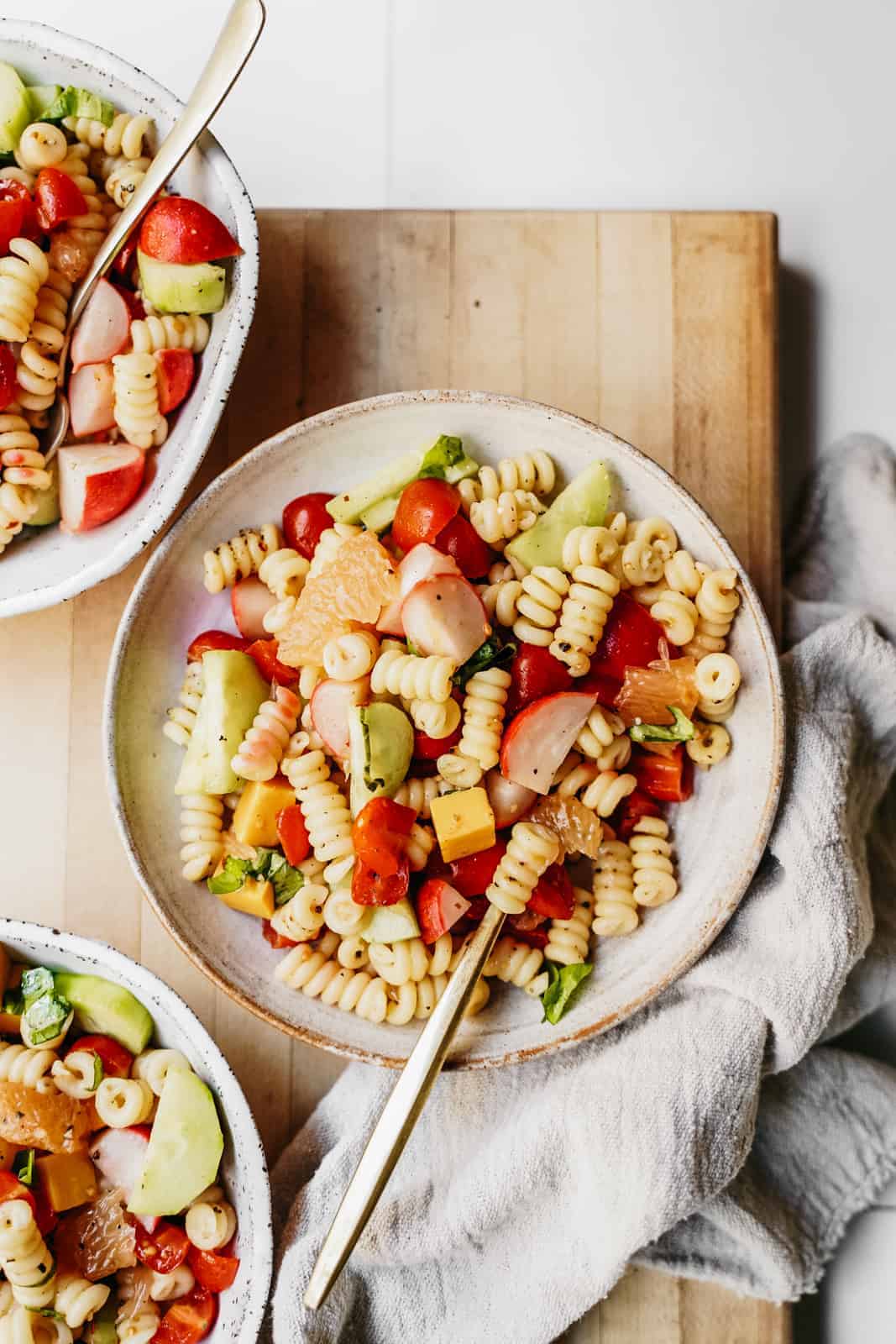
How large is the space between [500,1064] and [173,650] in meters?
0.68

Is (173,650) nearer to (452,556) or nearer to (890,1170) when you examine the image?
(452,556)

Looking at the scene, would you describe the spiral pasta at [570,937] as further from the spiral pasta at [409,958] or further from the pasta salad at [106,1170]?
the pasta salad at [106,1170]

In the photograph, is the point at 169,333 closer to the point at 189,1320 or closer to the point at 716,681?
the point at 716,681

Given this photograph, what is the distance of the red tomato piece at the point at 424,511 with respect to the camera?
1.53 m

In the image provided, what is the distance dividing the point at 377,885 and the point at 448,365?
2.55 ft

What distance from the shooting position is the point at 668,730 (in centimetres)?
155

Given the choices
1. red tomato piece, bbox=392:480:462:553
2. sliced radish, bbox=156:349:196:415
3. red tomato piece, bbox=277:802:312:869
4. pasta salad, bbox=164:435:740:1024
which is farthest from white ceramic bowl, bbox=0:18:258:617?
red tomato piece, bbox=277:802:312:869

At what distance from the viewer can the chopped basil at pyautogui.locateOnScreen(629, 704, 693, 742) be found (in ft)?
5.03

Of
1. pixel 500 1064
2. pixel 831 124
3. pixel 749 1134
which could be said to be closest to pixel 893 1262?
pixel 749 1134

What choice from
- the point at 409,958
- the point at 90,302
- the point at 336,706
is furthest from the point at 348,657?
the point at 90,302

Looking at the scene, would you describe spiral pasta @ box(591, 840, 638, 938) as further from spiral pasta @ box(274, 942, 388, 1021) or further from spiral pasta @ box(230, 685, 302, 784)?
spiral pasta @ box(230, 685, 302, 784)

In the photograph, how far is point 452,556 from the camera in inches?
60.8

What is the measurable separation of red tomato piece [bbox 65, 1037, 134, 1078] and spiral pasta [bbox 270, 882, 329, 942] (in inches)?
10.3

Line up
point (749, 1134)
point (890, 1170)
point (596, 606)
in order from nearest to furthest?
point (596, 606) → point (749, 1134) → point (890, 1170)
